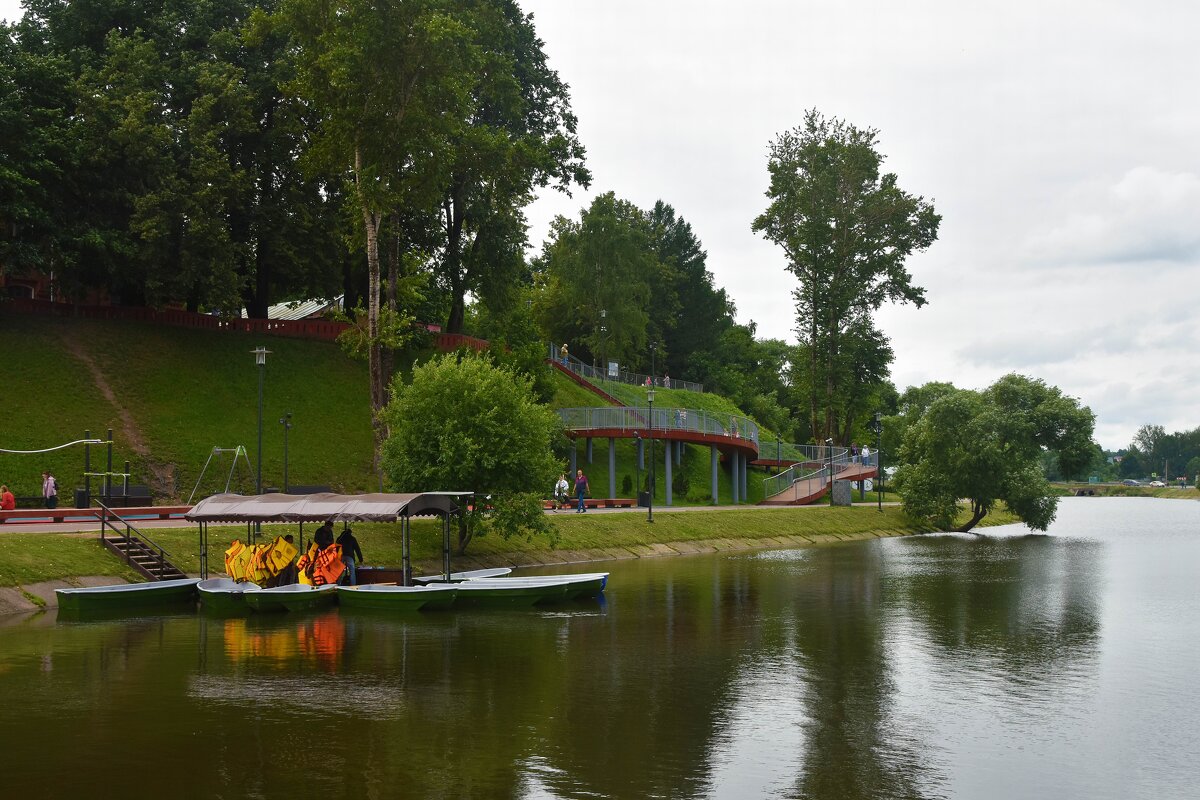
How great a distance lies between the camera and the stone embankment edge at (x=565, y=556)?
99.4ft

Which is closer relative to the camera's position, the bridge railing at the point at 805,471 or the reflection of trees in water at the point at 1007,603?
the reflection of trees in water at the point at 1007,603

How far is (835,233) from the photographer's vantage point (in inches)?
3093

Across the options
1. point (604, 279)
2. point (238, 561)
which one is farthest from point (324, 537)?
point (604, 279)

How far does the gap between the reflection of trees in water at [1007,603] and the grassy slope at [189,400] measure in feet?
96.7

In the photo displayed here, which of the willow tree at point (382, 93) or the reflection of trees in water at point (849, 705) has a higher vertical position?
the willow tree at point (382, 93)

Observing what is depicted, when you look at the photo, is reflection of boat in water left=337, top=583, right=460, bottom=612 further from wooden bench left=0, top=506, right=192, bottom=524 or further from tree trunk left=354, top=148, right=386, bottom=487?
tree trunk left=354, top=148, right=386, bottom=487

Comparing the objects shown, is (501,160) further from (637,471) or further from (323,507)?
(323,507)

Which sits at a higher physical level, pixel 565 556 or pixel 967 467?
pixel 967 467

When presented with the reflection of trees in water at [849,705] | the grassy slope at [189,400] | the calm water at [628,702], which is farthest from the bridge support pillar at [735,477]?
the calm water at [628,702]

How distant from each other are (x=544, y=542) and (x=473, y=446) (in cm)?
765

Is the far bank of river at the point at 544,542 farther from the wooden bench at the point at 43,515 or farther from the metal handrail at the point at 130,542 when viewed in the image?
the wooden bench at the point at 43,515

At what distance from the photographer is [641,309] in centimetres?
10831

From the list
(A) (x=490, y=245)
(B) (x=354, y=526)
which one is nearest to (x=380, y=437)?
(B) (x=354, y=526)

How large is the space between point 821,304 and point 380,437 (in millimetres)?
41289
